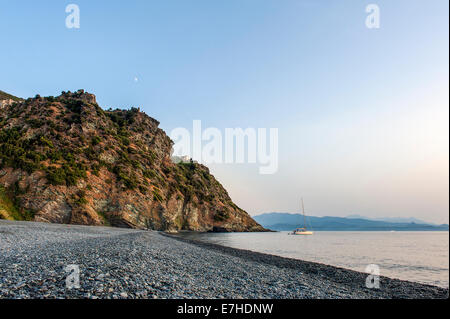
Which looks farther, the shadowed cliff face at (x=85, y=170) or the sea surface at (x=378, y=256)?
the shadowed cliff face at (x=85, y=170)

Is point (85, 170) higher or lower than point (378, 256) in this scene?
higher

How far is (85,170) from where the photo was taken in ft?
202

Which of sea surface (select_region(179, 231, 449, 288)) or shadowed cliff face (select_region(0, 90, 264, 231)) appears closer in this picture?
sea surface (select_region(179, 231, 449, 288))

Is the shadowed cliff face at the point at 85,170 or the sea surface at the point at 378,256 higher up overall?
the shadowed cliff face at the point at 85,170

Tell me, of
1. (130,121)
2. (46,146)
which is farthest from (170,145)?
(46,146)

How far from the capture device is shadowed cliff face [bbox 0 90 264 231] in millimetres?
50469

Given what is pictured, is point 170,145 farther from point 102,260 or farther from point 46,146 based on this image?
point 102,260

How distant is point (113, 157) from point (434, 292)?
7645 cm

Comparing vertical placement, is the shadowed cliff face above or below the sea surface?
above

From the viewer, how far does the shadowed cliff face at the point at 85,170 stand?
50469mm

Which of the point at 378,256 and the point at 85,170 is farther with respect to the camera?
the point at 85,170
